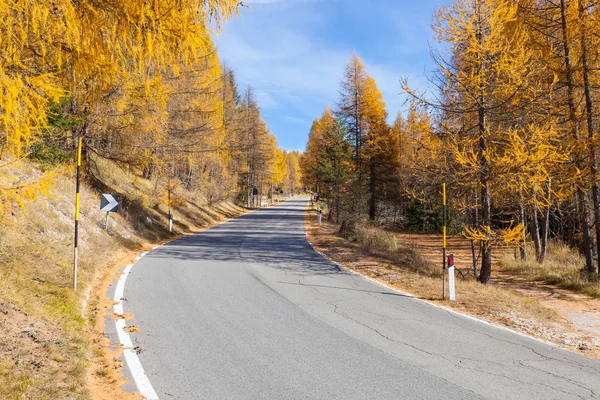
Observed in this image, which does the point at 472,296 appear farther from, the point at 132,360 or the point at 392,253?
the point at 132,360

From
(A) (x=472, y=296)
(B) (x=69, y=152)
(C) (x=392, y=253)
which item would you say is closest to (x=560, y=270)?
(C) (x=392, y=253)

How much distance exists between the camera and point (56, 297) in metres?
6.07

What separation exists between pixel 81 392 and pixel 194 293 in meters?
3.90

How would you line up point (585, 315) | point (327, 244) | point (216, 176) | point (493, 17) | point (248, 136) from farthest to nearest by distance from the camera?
point (248, 136) < point (216, 176) < point (327, 244) < point (493, 17) < point (585, 315)

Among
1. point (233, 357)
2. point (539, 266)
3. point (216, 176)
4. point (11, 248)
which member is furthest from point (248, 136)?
point (233, 357)

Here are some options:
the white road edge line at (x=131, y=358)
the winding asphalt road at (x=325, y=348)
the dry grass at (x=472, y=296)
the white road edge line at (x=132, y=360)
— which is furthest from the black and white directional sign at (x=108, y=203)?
the dry grass at (x=472, y=296)

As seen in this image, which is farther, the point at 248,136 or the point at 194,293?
the point at 248,136

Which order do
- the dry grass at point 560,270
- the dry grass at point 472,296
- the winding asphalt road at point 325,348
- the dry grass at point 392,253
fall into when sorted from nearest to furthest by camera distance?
1. the winding asphalt road at point 325,348
2. the dry grass at point 472,296
3. the dry grass at point 560,270
4. the dry grass at point 392,253

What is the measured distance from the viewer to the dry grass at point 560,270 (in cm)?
1133

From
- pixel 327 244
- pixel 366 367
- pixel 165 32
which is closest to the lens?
pixel 366 367

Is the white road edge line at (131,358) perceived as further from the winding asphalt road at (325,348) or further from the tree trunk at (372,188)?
the tree trunk at (372,188)

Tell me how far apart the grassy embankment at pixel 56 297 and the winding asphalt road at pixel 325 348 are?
21.6 inches

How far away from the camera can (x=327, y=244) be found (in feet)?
51.9

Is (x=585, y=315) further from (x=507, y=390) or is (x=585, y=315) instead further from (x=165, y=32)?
(x=165, y=32)
